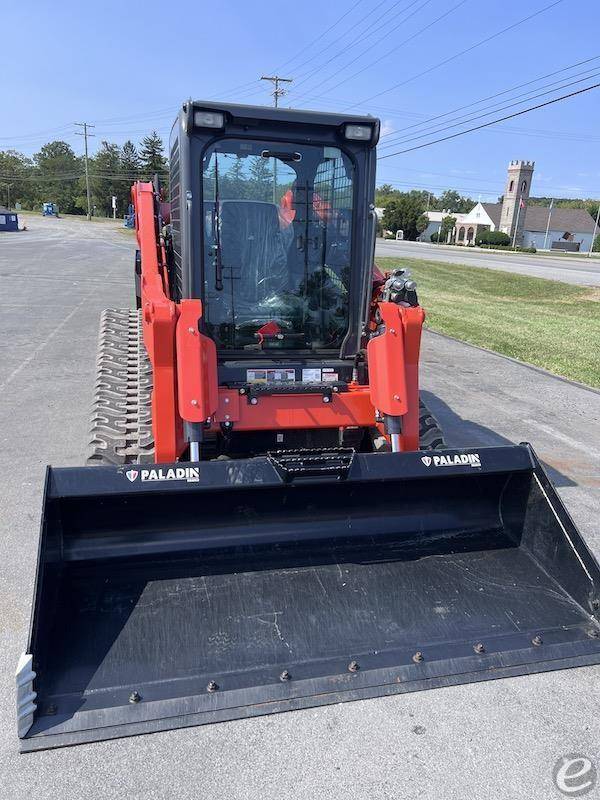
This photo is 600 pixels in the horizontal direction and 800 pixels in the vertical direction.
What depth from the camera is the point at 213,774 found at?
252 cm

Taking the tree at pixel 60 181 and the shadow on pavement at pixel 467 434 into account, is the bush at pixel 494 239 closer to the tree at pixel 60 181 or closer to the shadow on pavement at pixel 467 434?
the shadow on pavement at pixel 467 434

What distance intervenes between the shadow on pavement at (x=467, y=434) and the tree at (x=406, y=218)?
238 ft

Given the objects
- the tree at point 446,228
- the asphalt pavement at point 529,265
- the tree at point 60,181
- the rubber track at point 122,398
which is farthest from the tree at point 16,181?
the rubber track at point 122,398

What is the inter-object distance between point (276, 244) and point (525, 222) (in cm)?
9307

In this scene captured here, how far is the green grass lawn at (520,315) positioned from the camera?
37.7ft

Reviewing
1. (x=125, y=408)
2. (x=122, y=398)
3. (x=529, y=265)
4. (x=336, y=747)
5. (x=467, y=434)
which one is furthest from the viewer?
(x=529, y=265)

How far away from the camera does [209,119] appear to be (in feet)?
11.7

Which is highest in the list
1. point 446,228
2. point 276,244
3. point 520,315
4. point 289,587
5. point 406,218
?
point 406,218

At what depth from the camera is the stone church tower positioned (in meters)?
82.2

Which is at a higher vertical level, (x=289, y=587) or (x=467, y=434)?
(x=289, y=587)

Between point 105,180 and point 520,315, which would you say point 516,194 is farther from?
point 520,315

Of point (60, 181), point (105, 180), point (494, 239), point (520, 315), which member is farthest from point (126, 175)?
point (520, 315)

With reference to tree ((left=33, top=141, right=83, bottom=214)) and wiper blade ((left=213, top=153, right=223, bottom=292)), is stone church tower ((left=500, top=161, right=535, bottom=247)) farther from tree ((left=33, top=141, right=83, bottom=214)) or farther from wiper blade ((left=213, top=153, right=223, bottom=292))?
wiper blade ((left=213, top=153, right=223, bottom=292))

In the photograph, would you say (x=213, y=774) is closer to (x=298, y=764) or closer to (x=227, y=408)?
(x=298, y=764)
